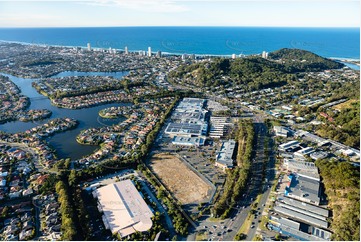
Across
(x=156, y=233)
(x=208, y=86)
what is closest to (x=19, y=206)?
(x=156, y=233)

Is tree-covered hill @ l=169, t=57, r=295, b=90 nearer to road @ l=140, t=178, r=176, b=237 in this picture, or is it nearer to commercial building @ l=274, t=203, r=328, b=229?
commercial building @ l=274, t=203, r=328, b=229

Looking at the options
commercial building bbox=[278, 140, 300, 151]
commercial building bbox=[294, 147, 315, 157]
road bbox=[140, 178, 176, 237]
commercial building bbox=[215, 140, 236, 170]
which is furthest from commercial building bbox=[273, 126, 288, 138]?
road bbox=[140, 178, 176, 237]

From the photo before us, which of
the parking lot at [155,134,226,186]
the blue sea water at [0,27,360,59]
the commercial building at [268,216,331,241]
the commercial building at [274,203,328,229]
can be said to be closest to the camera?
the commercial building at [268,216,331,241]

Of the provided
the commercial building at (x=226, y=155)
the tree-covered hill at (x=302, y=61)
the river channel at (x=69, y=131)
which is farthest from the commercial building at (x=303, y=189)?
the tree-covered hill at (x=302, y=61)

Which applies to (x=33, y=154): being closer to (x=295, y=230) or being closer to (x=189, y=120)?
(x=189, y=120)

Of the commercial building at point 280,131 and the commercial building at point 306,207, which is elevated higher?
the commercial building at point 280,131

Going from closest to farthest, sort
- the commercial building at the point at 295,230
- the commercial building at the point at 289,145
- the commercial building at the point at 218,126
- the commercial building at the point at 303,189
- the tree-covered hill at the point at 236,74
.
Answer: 1. the commercial building at the point at 295,230
2. the commercial building at the point at 303,189
3. the commercial building at the point at 289,145
4. the commercial building at the point at 218,126
5. the tree-covered hill at the point at 236,74

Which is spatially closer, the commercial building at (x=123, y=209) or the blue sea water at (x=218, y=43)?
the commercial building at (x=123, y=209)

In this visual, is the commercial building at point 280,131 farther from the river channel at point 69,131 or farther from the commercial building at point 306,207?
the river channel at point 69,131
